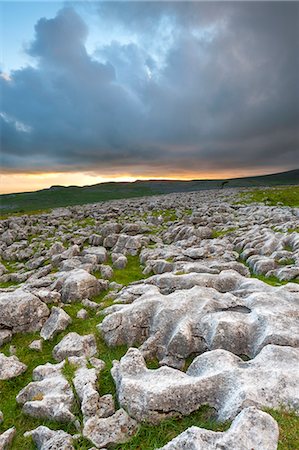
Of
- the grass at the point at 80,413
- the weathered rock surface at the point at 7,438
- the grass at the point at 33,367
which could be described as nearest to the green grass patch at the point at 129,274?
the grass at the point at 33,367

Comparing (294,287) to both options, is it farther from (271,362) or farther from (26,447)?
(26,447)

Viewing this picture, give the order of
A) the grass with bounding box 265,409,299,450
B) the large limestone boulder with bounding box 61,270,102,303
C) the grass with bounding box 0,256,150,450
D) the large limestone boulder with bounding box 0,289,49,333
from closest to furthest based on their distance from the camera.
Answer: the grass with bounding box 265,409,299,450 < the grass with bounding box 0,256,150,450 < the large limestone boulder with bounding box 0,289,49,333 < the large limestone boulder with bounding box 61,270,102,303

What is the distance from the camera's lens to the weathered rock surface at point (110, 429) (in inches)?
302

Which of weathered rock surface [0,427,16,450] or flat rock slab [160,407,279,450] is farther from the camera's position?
weathered rock surface [0,427,16,450]

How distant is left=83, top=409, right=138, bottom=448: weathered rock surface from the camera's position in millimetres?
7672

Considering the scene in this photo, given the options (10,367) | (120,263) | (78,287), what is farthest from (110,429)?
(120,263)

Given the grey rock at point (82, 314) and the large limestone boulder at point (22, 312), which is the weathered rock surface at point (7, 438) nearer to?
the large limestone boulder at point (22, 312)

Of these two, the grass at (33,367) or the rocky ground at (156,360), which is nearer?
the rocky ground at (156,360)

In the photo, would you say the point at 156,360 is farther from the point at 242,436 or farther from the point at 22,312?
the point at 22,312

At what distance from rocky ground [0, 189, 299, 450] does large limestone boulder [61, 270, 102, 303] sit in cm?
6

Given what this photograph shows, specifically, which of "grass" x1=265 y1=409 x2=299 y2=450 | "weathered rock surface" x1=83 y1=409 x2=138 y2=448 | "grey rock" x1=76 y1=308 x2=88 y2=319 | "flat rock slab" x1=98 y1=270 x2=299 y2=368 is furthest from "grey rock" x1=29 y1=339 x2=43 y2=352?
"grass" x1=265 y1=409 x2=299 y2=450

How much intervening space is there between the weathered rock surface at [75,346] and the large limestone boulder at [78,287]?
12.8 feet

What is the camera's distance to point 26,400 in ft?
32.7

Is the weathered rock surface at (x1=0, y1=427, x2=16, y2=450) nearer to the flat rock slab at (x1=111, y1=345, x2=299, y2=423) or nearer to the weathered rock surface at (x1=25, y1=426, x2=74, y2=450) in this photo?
the weathered rock surface at (x1=25, y1=426, x2=74, y2=450)
